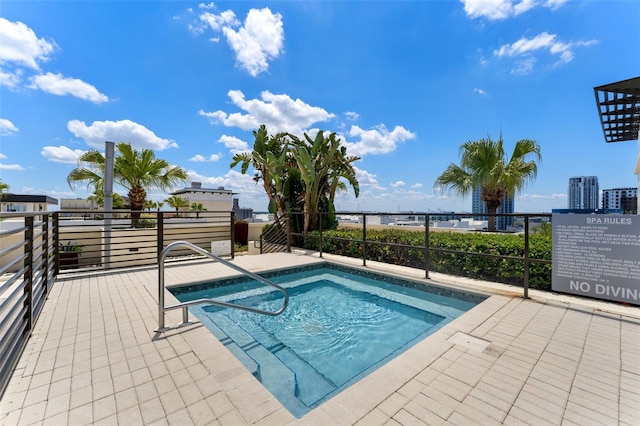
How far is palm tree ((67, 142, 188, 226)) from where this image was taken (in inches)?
386

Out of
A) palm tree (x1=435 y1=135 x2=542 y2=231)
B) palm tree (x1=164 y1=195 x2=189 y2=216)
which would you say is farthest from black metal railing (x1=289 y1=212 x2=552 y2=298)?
palm tree (x1=164 y1=195 x2=189 y2=216)

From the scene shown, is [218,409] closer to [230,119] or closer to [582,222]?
[582,222]

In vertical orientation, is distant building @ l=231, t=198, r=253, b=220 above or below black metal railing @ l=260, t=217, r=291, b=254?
above

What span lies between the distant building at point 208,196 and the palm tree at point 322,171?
48.3ft

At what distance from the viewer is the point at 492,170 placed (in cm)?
977

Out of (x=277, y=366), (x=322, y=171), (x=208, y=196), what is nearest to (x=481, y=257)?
(x=277, y=366)

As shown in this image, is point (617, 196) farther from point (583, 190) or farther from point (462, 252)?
point (462, 252)

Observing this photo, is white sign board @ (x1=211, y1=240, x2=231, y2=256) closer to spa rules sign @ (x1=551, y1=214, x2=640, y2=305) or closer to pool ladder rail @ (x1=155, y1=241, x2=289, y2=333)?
pool ladder rail @ (x1=155, y1=241, x2=289, y2=333)

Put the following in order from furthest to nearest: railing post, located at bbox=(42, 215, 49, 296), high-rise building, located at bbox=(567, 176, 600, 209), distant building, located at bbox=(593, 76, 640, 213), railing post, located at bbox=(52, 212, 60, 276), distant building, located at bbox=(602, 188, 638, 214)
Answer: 1. high-rise building, located at bbox=(567, 176, 600, 209)
2. distant building, located at bbox=(602, 188, 638, 214)
3. distant building, located at bbox=(593, 76, 640, 213)
4. railing post, located at bbox=(52, 212, 60, 276)
5. railing post, located at bbox=(42, 215, 49, 296)

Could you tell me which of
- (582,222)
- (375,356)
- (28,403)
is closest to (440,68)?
(582,222)

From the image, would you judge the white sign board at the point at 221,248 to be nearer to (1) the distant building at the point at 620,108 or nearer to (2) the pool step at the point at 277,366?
(2) the pool step at the point at 277,366

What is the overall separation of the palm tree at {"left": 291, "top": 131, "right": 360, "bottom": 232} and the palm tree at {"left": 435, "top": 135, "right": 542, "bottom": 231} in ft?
13.7

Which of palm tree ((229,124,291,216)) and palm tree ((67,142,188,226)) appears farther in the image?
palm tree ((229,124,291,216))

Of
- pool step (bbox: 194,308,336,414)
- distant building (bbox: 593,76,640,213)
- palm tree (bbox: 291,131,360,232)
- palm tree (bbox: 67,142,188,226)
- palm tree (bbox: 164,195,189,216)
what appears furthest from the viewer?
palm tree (bbox: 164,195,189,216)
